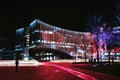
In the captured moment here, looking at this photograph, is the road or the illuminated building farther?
the illuminated building

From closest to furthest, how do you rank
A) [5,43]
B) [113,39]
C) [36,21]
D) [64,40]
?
[113,39]
[5,43]
[36,21]
[64,40]

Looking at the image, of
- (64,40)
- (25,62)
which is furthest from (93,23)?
(64,40)

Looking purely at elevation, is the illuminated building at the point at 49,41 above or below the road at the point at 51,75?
above

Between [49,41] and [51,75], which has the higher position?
[49,41]

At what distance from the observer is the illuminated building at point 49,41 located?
131 m

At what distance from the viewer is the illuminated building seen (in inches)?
5148

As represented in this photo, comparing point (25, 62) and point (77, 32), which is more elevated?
point (77, 32)

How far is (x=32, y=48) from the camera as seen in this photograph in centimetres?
13538

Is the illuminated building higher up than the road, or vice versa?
the illuminated building

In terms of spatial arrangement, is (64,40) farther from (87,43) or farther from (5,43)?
(5,43)

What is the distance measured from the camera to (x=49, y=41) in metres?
137

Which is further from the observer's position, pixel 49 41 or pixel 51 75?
pixel 49 41

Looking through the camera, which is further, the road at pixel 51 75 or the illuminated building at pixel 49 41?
the illuminated building at pixel 49 41

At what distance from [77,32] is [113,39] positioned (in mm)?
77960
